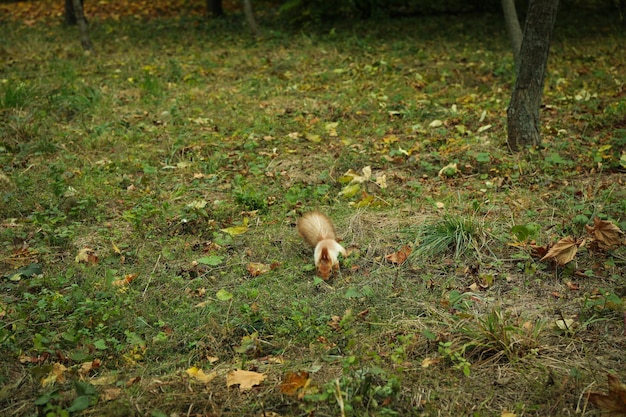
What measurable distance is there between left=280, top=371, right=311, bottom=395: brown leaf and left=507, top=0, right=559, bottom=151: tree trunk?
3571 millimetres

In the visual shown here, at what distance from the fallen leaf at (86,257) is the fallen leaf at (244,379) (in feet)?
5.68

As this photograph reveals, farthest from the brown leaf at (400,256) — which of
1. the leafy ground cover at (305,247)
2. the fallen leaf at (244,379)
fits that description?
the fallen leaf at (244,379)

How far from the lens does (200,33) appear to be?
11836 millimetres

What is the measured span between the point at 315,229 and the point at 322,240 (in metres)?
0.11

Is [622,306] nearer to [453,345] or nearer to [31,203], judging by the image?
[453,345]

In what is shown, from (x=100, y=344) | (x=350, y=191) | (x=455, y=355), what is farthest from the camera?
(x=350, y=191)

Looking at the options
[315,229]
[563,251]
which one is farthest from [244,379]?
[563,251]

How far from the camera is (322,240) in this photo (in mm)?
4145

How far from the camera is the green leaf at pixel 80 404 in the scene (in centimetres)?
283

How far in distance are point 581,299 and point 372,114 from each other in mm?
3949

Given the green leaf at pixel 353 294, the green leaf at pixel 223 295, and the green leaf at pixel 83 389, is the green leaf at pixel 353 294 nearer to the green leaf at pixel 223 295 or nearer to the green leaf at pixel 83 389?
the green leaf at pixel 223 295

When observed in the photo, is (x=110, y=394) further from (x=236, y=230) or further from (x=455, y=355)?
→ (x=236, y=230)

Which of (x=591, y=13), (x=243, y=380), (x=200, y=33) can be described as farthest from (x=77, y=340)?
(x=591, y=13)

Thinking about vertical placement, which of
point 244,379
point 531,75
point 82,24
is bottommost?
point 244,379
